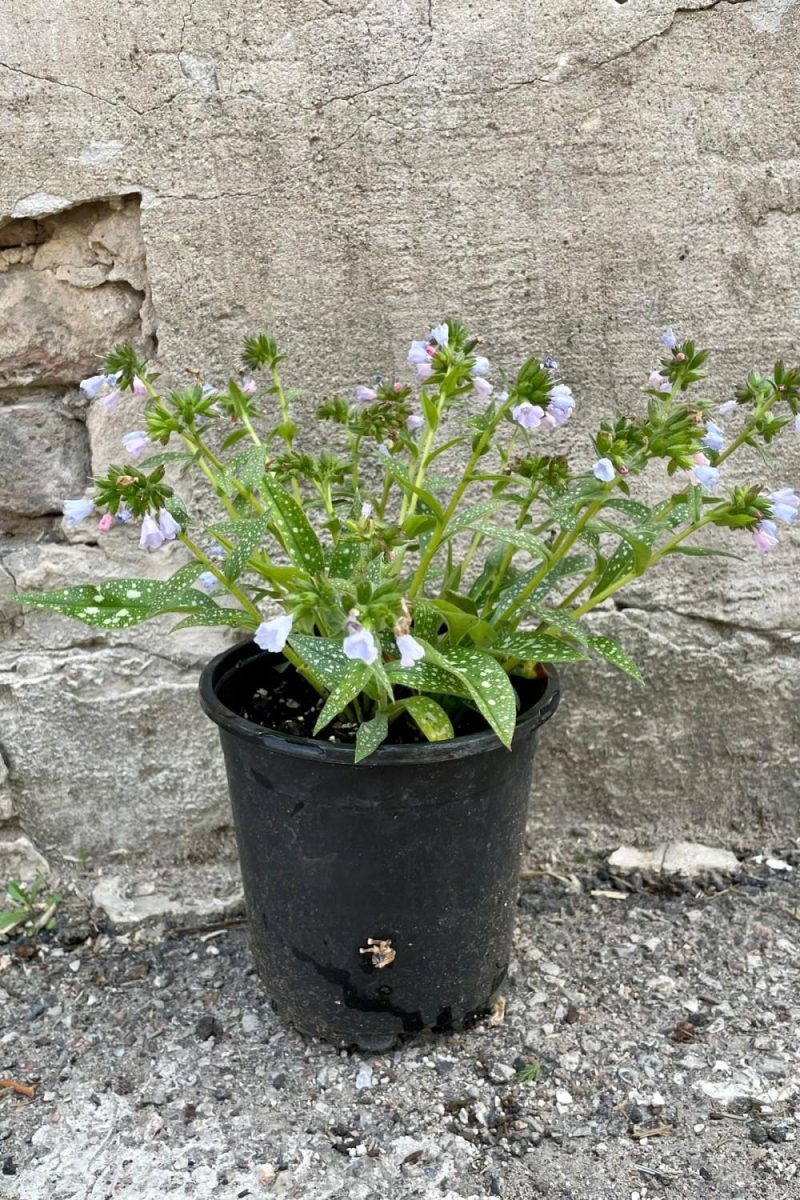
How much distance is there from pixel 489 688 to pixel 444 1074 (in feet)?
2.22

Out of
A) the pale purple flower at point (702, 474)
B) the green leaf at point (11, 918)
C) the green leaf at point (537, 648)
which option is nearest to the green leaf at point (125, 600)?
the green leaf at point (537, 648)

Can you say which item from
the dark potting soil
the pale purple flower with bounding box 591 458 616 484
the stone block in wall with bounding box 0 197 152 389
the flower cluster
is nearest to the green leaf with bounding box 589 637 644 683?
the flower cluster

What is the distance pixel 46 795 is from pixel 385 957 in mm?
808

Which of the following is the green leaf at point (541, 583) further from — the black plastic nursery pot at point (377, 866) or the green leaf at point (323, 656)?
the green leaf at point (323, 656)

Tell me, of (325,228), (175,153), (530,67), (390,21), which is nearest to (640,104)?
(530,67)

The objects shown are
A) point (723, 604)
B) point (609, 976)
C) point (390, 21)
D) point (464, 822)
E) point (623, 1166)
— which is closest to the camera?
point (623, 1166)

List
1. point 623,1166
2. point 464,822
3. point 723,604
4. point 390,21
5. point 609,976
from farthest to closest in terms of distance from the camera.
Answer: point 723,604 → point 609,976 → point 390,21 → point 464,822 → point 623,1166

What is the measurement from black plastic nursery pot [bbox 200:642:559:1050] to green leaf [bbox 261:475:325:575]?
0.25 metres

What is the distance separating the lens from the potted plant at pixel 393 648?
1.32 meters

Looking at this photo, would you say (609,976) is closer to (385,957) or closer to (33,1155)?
(385,957)

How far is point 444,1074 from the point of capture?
61.5 inches

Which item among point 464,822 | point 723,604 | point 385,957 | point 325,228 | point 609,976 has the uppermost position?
point 325,228

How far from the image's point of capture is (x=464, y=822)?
1.50m

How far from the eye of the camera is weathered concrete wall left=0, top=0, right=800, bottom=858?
166 centimetres
